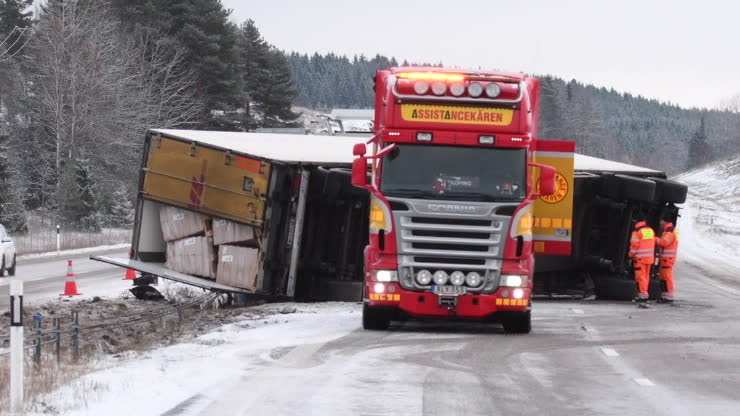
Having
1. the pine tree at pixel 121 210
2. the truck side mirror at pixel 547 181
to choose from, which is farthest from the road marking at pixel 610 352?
the pine tree at pixel 121 210

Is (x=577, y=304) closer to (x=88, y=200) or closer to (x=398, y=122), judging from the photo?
(x=398, y=122)

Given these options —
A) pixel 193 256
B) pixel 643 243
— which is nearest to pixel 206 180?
pixel 193 256

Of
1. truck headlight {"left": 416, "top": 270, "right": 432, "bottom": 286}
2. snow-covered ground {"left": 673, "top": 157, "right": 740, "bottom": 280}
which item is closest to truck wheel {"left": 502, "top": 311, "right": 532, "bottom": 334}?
truck headlight {"left": 416, "top": 270, "right": 432, "bottom": 286}

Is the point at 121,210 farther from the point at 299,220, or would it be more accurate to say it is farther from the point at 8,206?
the point at 299,220

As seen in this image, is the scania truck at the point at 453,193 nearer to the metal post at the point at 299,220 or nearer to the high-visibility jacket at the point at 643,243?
the metal post at the point at 299,220

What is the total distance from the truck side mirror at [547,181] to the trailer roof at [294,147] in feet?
17.7

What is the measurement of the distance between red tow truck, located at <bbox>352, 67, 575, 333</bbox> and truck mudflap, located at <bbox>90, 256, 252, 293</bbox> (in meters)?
4.67

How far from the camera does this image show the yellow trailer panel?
19.2 metres

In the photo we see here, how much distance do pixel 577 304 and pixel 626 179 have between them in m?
2.43

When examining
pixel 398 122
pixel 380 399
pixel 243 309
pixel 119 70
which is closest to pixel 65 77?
pixel 119 70

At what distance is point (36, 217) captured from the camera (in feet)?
185

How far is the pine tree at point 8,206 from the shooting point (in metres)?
45.7

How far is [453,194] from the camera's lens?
48.8ft

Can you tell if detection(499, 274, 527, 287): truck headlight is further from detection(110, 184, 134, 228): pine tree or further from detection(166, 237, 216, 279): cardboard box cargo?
detection(110, 184, 134, 228): pine tree
